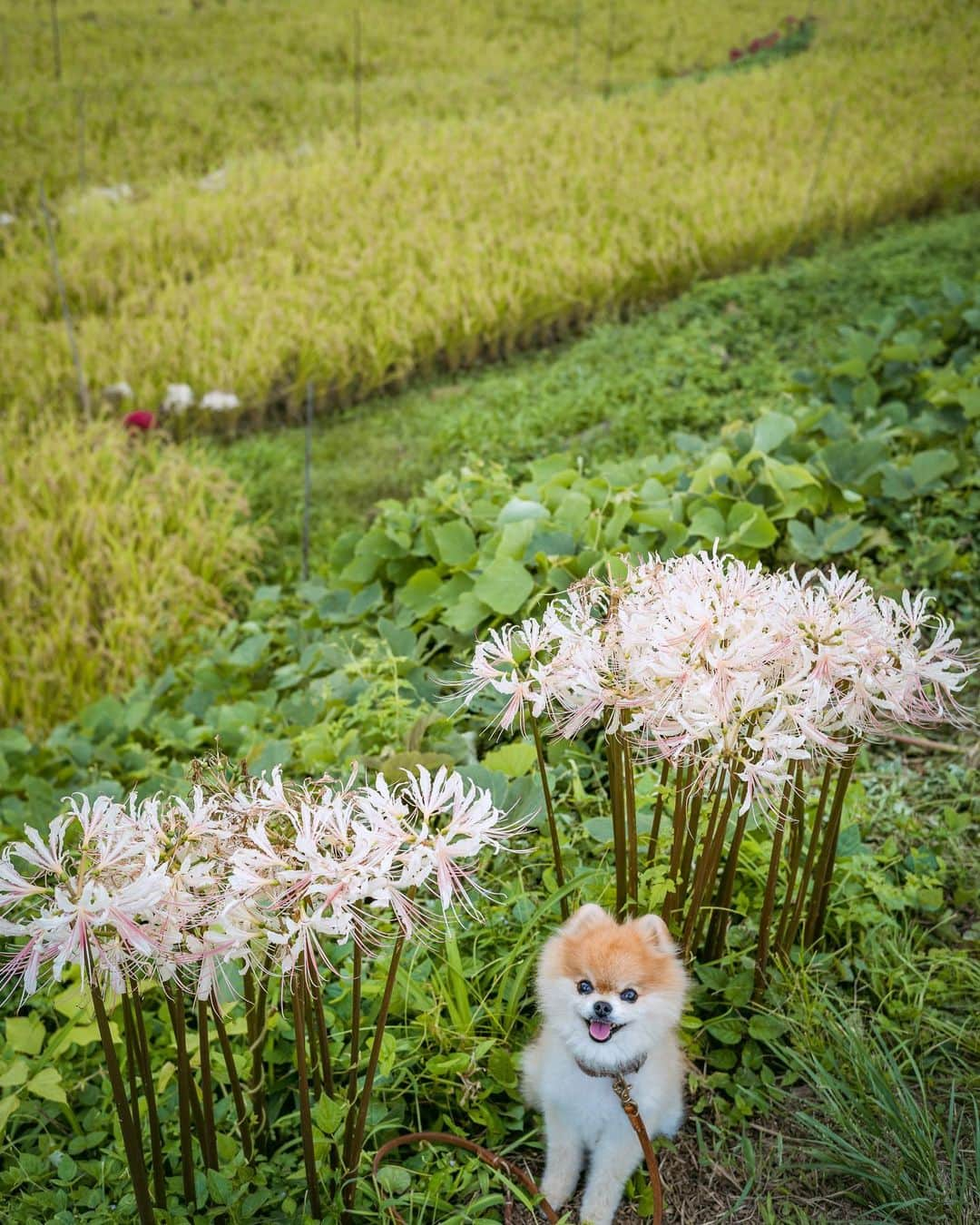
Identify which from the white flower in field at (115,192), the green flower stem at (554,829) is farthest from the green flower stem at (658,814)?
the white flower in field at (115,192)

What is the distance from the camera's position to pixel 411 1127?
1364mm

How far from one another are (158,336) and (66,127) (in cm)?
140

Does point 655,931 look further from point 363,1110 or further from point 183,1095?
point 183,1095

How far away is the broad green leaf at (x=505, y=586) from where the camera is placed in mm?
2154

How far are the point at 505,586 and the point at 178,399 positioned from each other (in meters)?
2.56

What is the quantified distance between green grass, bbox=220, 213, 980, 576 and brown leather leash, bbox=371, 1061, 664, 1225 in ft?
7.84

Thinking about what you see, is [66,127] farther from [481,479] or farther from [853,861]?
[853,861]

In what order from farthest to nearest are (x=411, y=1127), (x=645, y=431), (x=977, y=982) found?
(x=645, y=431), (x=977, y=982), (x=411, y=1127)

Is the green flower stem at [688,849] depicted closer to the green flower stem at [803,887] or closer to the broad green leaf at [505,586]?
the green flower stem at [803,887]

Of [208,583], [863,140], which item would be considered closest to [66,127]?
[208,583]

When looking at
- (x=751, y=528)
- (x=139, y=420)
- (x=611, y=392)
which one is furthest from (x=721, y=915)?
(x=139, y=420)

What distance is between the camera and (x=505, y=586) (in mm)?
2188

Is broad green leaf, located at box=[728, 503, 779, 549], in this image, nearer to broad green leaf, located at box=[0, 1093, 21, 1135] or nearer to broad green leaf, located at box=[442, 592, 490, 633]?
broad green leaf, located at box=[442, 592, 490, 633]

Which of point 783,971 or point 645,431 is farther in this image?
point 645,431
